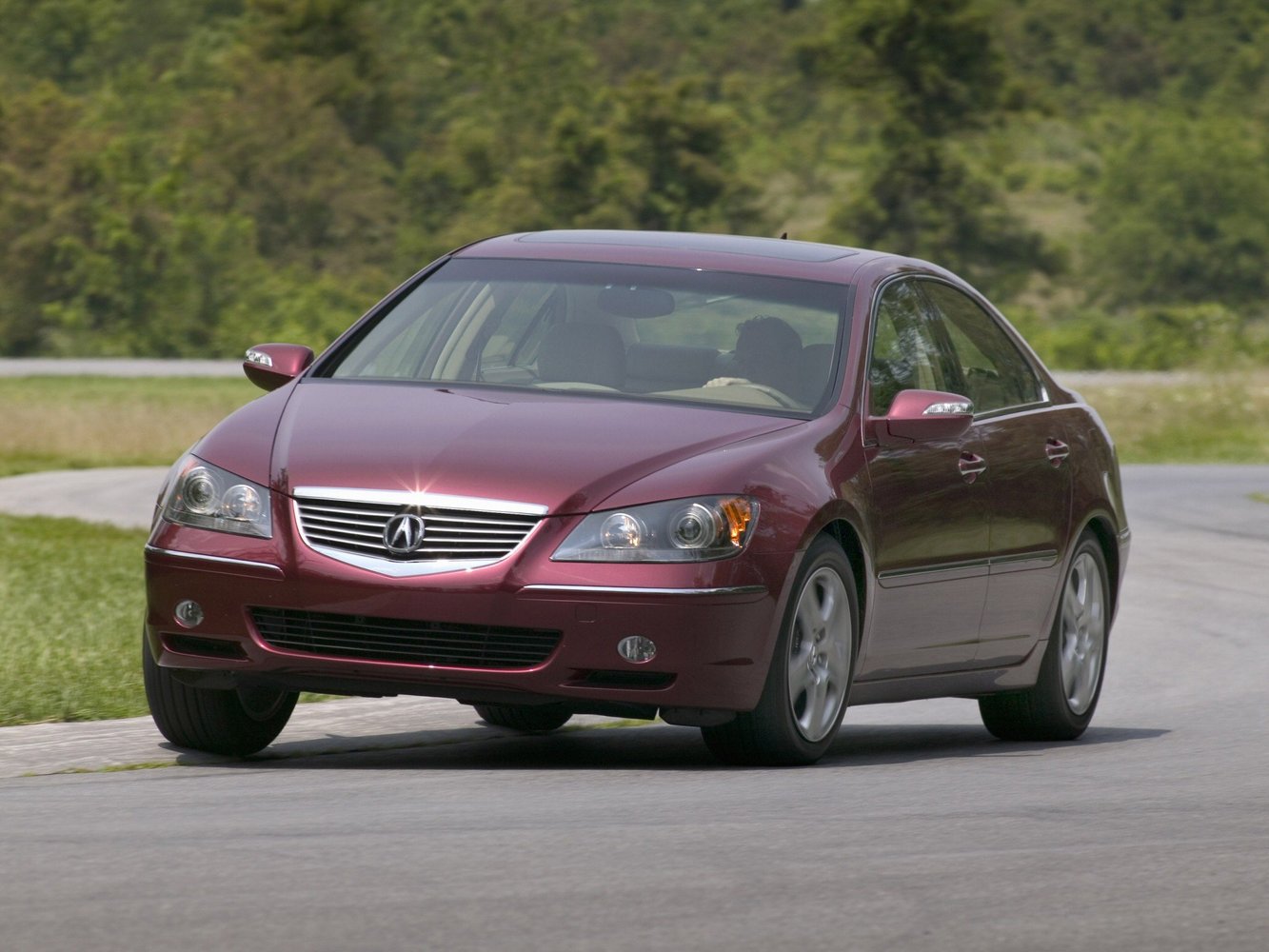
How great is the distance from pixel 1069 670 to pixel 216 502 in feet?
11.6

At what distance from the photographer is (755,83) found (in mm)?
90125

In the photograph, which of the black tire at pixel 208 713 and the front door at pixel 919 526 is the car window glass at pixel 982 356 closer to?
the front door at pixel 919 526

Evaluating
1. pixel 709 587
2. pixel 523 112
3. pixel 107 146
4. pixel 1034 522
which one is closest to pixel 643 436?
pixel 709 587

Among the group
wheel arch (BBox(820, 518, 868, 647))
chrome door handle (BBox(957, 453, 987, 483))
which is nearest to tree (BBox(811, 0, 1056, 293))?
chrome door handle (BBox(957, 453, 987, 483))

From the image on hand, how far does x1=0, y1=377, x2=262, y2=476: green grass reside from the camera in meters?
30.0

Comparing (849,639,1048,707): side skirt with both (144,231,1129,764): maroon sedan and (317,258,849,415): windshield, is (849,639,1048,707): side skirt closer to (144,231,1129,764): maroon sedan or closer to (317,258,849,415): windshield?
(144,231,1129,764): maroon sedan

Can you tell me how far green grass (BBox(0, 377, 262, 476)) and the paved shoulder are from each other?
6.59 feet

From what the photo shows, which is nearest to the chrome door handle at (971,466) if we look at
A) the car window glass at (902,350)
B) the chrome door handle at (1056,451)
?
the car window glass at (902,350)

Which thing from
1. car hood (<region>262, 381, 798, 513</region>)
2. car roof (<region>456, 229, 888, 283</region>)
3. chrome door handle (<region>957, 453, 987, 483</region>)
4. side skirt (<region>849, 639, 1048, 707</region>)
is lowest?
side skirt (<region>849, 639, 1048, 707</region>)

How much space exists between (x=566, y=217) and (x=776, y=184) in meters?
21.5

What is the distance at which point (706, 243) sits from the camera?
8430 mm

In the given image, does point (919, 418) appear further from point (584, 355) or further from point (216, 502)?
point (216, 502)

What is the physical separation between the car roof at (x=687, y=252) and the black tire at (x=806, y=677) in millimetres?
1271

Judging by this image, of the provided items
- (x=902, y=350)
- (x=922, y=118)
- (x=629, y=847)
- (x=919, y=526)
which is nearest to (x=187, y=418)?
(x=922, y=118)
